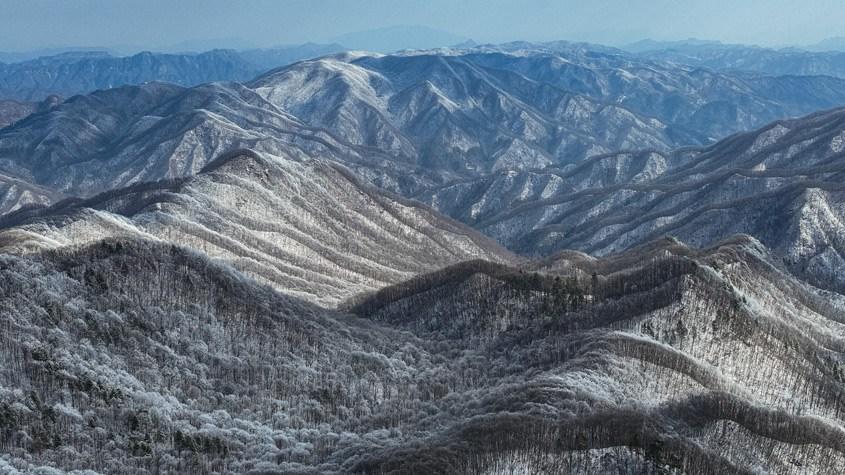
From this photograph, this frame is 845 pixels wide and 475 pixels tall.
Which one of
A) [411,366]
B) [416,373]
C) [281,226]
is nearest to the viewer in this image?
[416,373]

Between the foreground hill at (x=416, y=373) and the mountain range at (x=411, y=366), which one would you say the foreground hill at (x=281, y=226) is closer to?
the mountain range at (x=411, y=366)

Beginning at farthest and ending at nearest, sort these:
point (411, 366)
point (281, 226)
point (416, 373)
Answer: point (281, 226)
point (411, 366)
point (416, 373)

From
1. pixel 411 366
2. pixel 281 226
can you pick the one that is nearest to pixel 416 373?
pixel 411 366

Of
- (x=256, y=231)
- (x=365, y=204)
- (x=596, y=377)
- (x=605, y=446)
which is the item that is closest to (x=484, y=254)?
(x=365, y=204)

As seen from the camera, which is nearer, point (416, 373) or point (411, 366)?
point (416, 373)

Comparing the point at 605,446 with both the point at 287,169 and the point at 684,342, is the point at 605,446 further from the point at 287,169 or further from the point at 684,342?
the point at 287,169

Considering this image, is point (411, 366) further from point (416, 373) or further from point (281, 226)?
point (281, 226)
